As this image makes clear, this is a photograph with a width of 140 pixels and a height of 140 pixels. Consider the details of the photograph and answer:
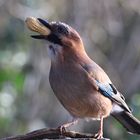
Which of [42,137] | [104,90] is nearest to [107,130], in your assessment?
[104,90]

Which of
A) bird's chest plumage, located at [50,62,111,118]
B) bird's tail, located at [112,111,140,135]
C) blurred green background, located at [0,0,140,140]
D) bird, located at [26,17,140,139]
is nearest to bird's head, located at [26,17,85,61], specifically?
bird, located at [26,17,140,139]

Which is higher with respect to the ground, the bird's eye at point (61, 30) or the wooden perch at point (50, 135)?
the bird's eye at point (61, 30)

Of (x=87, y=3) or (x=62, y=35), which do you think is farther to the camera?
(x=87, y=3)

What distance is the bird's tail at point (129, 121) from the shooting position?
24.2 ft

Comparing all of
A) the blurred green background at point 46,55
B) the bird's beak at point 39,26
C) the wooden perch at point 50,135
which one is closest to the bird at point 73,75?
the bird's beak at point 39,26

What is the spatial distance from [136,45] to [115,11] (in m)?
0.61

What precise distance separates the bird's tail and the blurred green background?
6.03 ft

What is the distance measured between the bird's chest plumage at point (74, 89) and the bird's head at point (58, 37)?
155mm

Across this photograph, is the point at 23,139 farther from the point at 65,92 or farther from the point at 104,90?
the point at 104,90

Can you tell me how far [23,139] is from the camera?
5688mm

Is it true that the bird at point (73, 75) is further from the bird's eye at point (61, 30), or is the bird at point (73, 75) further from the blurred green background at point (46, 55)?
the blurred green background at point (46, 55)

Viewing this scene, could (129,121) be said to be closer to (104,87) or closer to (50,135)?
(104,87)

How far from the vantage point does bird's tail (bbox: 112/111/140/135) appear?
24.2 ft

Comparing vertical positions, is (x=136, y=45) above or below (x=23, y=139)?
above
